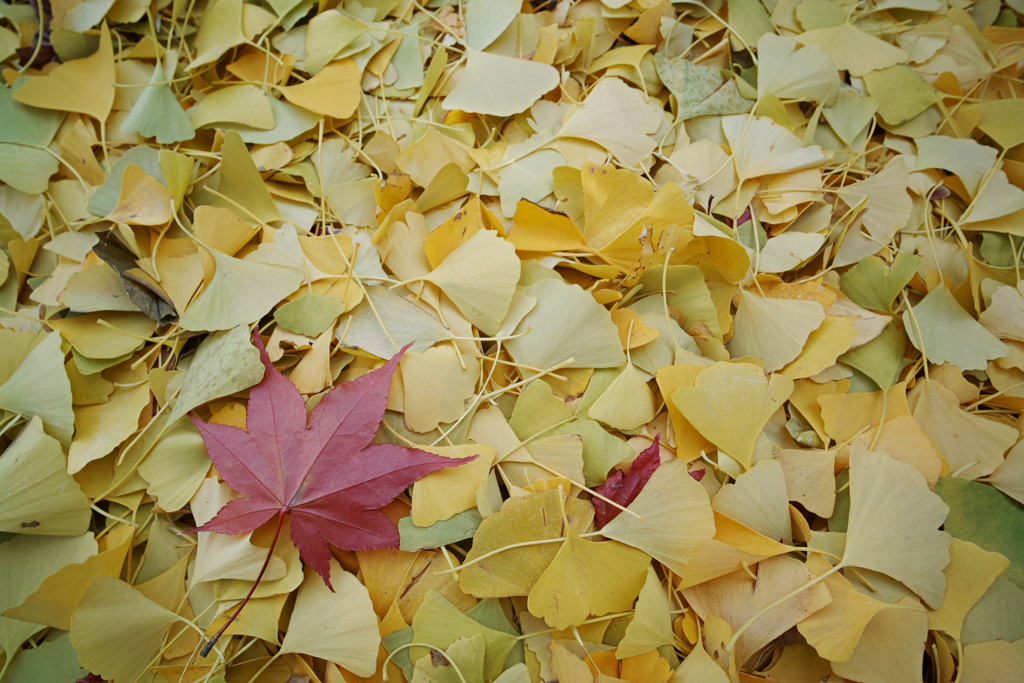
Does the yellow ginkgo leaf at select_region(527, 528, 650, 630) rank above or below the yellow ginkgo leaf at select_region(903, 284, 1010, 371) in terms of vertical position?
below

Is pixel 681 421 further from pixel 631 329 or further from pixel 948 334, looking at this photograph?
pixel 948 334

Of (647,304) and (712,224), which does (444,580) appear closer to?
(647,304)

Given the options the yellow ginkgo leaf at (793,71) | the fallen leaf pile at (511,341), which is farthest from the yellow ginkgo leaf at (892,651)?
the yellow ginkgo leaf at (793,71)

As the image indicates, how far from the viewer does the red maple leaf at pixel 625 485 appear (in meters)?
0.51

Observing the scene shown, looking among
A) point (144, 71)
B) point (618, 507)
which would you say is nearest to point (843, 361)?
point (618, 507)

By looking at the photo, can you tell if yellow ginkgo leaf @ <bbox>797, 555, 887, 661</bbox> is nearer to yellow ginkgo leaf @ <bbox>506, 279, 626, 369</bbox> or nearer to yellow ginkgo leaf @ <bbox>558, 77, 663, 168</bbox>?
yellow ginkgo leaf @ <bbox>506, 279, 626, 369</bbox>

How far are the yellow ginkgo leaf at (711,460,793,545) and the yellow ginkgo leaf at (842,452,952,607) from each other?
0.18 feet

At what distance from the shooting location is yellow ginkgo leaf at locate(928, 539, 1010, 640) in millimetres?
483

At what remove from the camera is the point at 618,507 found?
0.51 meters

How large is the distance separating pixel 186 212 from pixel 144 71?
21 cm

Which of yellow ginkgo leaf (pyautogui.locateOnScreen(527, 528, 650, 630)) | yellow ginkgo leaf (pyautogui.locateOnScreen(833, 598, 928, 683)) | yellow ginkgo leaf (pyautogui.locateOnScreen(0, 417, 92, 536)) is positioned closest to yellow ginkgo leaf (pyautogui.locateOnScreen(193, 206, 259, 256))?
yellow ginkgo leaf (pyautogui.locateOnScreen(0, 417, 92, 536))

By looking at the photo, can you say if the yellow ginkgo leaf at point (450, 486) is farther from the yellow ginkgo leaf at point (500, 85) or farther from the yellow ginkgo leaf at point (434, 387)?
the yellow ginkgo leaf at point (500, 85)

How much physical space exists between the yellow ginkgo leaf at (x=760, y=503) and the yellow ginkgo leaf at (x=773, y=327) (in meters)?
0.12

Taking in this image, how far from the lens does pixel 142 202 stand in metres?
0.57
